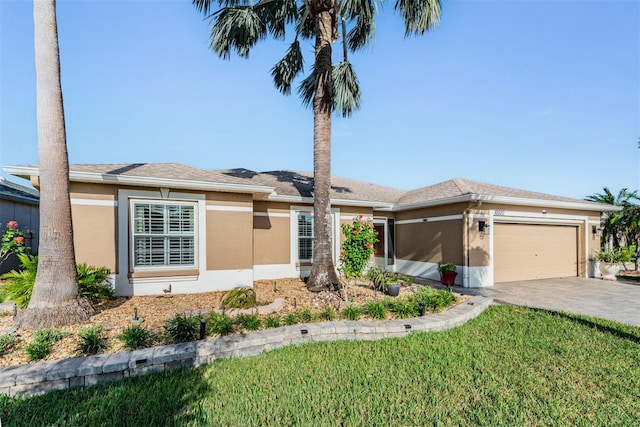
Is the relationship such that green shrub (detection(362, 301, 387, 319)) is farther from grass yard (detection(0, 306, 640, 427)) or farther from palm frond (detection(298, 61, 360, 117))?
palm frond (detection(298, 61, 360, 117))

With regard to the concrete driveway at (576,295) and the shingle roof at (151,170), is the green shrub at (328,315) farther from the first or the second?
the concrete driveway at (576,295)

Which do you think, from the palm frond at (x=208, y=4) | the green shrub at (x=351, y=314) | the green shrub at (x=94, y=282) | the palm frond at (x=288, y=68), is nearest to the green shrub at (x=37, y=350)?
the green shrub at (x=94, y=282)

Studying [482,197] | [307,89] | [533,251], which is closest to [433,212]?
[482,197]

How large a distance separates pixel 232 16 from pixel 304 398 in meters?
9.19

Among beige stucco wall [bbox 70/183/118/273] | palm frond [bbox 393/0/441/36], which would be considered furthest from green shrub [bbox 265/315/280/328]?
palm frond [bbox 393/0/441/36]

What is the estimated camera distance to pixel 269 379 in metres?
3.60

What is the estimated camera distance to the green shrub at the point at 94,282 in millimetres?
5992

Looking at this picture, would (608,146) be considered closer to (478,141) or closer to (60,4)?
(478,141)

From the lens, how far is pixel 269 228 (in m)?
10.7

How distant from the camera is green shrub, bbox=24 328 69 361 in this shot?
12.4 feet

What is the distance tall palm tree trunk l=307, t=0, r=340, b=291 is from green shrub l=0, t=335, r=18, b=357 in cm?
539

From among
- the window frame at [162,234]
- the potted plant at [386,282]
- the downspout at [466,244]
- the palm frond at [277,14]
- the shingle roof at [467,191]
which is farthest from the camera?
the shingle roof at [467,191]

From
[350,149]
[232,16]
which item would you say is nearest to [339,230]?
[350,149]

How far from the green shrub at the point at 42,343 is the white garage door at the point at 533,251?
501 inches
